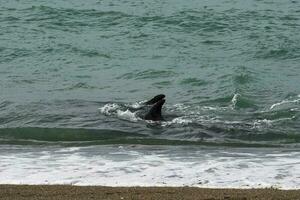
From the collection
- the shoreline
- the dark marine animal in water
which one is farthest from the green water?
the shoreline

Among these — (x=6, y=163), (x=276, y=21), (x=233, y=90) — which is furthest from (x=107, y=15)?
(x=6, y=163)

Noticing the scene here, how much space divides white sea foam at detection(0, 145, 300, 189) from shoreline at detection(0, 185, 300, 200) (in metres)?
0.57

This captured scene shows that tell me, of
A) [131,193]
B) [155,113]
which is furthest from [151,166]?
[155,113]

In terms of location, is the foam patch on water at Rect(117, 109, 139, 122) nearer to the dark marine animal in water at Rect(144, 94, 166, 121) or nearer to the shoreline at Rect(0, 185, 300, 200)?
the dark marine animal in water at Rect(144, 94, 166, 121)

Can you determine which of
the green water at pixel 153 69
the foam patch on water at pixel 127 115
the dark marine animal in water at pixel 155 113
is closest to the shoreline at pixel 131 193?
the green water at pixel 153 69

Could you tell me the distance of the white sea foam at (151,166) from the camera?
1088cm

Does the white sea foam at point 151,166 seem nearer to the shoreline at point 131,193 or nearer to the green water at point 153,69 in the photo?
the shoreline at point 131,193

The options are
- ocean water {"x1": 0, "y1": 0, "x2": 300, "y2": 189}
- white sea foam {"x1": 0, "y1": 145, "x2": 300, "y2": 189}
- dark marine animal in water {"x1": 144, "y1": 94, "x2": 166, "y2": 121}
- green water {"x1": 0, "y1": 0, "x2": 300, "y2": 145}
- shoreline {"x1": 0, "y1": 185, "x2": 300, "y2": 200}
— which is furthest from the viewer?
dark marine animal in water {"x1": 144, "y1": 94, "x2": 166, "y2": 121}

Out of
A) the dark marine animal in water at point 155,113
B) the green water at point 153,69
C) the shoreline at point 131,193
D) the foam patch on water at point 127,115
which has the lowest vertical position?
the green water at point 153,69

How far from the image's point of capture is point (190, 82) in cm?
2128

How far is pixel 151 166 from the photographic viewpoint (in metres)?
11.9

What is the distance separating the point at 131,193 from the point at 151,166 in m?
2.23

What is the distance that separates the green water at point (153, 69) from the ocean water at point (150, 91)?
40 mm

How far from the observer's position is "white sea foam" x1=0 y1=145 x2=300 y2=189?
10.9 m
